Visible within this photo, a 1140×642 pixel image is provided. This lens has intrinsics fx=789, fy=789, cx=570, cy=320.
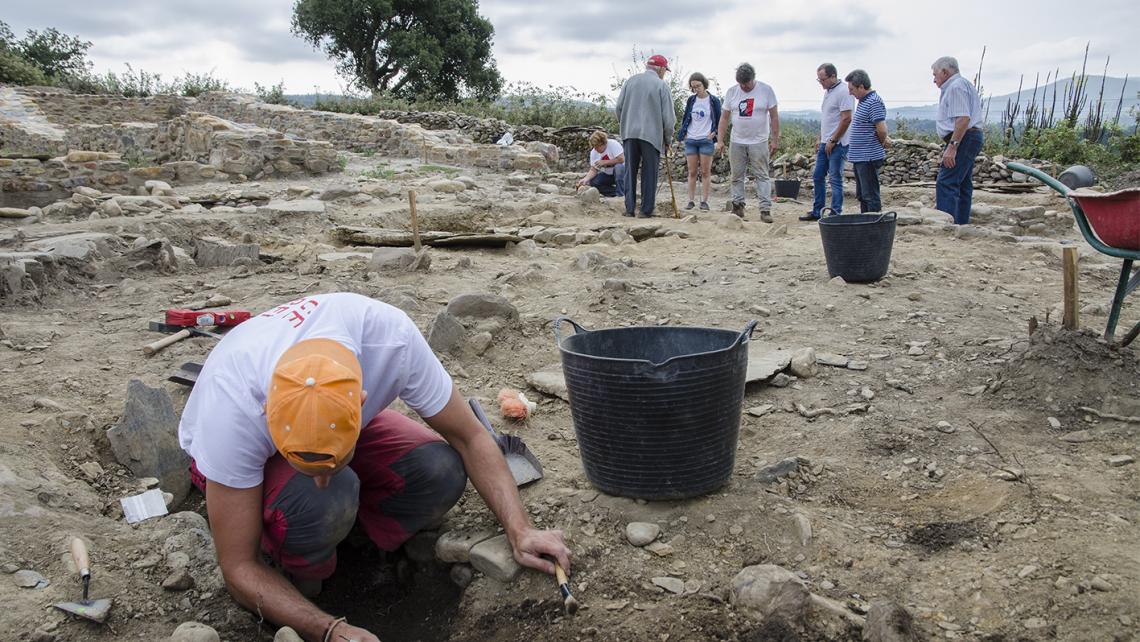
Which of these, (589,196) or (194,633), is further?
(589,196)

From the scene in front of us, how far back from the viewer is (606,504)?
2.61 metres

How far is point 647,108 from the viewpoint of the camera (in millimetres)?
7867

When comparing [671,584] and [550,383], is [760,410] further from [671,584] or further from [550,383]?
[671,584]

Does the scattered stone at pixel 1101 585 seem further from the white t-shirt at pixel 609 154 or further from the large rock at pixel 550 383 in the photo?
the white t-shirt at pixel 609 154

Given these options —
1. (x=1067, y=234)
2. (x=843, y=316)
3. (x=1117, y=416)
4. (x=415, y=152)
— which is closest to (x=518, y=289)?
(x=843, y=316)

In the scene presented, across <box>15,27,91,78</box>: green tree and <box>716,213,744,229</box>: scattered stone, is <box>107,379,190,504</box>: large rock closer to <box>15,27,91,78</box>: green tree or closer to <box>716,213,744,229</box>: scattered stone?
<box>716,213,744,229</box>: scattered stone

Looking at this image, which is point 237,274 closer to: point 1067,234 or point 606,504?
point 606,504

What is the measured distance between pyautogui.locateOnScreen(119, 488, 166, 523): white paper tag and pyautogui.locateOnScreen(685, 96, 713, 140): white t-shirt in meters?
6.94

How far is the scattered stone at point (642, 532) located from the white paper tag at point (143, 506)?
5.25 feet

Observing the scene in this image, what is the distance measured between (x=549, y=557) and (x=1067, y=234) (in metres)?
7.62

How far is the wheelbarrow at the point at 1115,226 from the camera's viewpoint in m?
3.13

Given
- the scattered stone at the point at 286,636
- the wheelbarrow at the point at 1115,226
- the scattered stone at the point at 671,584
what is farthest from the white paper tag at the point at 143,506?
the wheelbarrow at the point at 1115,226

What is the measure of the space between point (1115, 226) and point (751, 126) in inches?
196

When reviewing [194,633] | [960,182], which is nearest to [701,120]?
[960,182]
